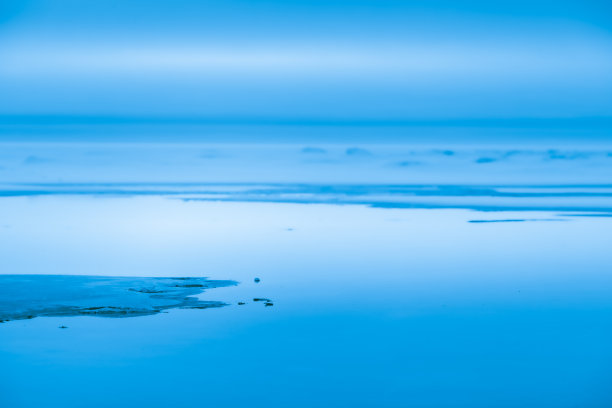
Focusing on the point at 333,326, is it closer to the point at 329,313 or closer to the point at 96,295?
the point at 329,313

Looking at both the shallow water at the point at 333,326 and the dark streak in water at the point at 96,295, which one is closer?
the shallow water at the point at 333,326

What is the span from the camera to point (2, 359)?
18.0 feet

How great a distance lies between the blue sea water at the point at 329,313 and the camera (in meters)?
5.00

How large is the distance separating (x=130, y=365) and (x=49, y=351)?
60cm

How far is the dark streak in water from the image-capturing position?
6.92 metres

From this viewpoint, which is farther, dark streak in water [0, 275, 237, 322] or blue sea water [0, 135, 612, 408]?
dark streak in water [0, 275, 237, 322]

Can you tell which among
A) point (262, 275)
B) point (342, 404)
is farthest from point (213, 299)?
point (342, 404)

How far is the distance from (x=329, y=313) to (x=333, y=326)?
0.45 m

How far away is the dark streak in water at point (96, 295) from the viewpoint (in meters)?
6.92

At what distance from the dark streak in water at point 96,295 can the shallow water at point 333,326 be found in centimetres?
21

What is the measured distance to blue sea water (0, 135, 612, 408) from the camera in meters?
5.00

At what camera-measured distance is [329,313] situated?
6.88 m

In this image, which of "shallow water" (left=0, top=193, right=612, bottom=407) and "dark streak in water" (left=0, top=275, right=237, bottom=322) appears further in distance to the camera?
"dark streak in water" (left=0, top=275, right=237, bottom=322)

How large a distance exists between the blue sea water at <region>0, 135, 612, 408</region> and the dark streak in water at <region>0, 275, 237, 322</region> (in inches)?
9.3
